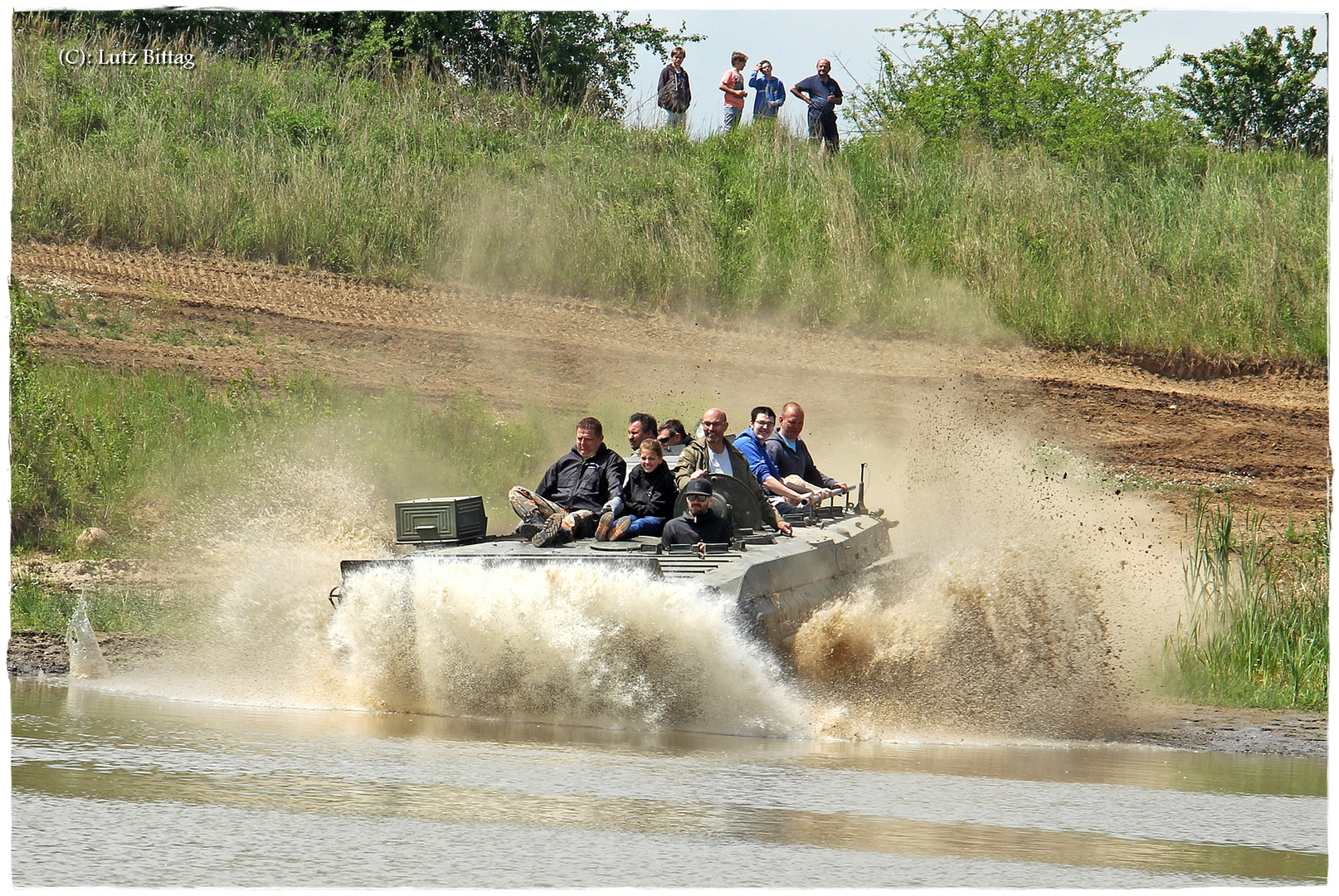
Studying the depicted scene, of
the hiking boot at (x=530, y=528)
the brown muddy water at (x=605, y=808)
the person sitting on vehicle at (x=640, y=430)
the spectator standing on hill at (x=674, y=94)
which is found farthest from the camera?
the spectator standing on hill at (x=674, y=94)

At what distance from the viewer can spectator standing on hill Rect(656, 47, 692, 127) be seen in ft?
83.0

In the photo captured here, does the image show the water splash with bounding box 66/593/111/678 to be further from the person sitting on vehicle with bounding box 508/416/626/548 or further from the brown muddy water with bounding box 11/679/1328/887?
the person sitting on vehicle with bounding box 508/416/626/548

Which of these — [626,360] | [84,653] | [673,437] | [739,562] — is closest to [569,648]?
[739,562]

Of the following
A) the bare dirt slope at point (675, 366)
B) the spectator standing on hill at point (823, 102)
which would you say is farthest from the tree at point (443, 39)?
the bare dirt slope at point (675, 366)

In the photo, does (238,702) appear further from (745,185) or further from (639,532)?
(745,185)

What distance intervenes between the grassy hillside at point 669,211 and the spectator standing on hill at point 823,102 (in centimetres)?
42

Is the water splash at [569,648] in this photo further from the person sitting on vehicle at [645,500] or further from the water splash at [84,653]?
the water splash at [84,653]

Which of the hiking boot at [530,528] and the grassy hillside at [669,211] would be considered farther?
the grassy hillside at [669,211]

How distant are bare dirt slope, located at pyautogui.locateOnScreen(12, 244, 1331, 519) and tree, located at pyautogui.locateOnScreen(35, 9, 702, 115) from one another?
451 centimetres

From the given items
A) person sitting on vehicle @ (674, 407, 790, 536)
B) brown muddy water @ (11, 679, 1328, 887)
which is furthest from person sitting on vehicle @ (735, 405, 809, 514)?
Result: brown muddy water @ (11, 679, 1328, 887)

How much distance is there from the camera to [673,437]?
13203mm

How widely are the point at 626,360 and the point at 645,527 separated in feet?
37.9

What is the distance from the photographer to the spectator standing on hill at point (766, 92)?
84.0 ft

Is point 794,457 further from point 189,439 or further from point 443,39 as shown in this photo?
point 443,39
